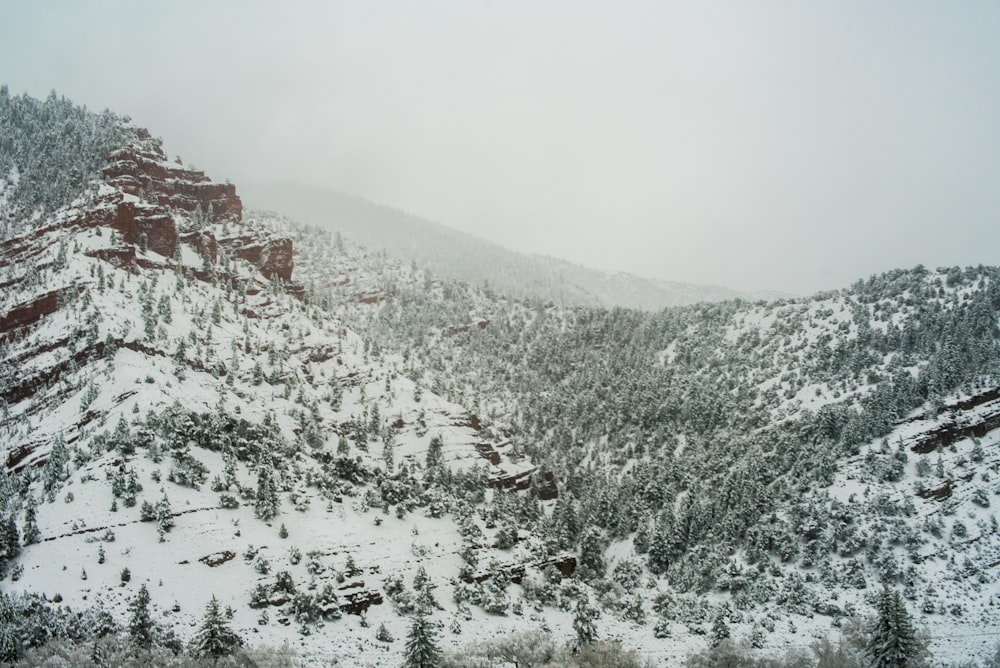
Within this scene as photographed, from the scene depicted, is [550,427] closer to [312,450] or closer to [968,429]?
[312,450]

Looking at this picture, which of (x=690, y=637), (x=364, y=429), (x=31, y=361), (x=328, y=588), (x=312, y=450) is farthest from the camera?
(x=364, y=429)

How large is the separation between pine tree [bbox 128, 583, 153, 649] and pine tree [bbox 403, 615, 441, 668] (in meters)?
19.7

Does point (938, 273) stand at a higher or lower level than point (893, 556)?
higher

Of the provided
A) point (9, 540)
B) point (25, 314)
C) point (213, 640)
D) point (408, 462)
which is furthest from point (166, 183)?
point (213, 640)

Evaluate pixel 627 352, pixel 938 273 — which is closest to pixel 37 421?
pixel 627 352

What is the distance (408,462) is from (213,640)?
156 ft

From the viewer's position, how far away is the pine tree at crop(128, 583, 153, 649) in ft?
160

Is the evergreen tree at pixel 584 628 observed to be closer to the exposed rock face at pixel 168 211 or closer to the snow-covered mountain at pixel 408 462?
the snow-covered mountain at pixel 408 462

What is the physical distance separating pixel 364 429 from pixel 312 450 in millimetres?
10515

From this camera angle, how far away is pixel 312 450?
288ft

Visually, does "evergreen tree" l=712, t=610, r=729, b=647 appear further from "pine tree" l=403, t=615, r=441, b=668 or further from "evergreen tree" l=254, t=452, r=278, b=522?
"evergreen tree" l=254, t=452, r=278, b=522

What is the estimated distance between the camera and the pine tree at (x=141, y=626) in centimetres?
4866

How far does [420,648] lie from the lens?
166 feet

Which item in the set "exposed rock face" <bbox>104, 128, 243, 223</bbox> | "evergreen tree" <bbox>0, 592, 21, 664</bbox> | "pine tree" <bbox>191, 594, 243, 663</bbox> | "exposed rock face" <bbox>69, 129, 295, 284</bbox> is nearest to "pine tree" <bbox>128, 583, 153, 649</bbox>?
"pine tree" <bbox>191, 594, 243, 663</bbox>
